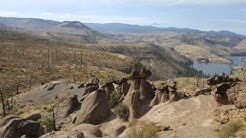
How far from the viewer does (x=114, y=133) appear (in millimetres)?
43594

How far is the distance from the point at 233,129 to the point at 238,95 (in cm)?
787

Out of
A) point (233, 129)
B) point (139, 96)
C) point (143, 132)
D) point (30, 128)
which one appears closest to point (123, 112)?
point (139, 96)

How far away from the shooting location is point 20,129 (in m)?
41.9

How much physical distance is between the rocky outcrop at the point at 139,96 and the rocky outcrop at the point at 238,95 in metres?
12.2

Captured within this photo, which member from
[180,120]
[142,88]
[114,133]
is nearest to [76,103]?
[142,88]

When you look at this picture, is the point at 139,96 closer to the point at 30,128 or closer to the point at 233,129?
the point at 30,128

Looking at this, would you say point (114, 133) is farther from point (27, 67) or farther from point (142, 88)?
point (27, 67)

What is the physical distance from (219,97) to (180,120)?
17.2 ft

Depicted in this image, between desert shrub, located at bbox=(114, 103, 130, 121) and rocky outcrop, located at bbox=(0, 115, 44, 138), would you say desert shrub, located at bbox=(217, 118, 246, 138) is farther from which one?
rocky outcrop, located at bbox=(0, 115, 44, 138)

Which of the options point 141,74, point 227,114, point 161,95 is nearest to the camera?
point 227,114

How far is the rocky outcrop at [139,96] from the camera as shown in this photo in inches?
1955

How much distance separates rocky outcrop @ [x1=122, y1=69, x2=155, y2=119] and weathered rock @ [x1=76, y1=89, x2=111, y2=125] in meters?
2.78

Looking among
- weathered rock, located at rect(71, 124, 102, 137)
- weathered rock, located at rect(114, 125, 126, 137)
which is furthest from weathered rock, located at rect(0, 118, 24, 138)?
weathered rock, located at rect(114, 125, 126, 137)

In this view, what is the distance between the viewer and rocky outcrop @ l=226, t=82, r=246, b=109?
39.2 m
